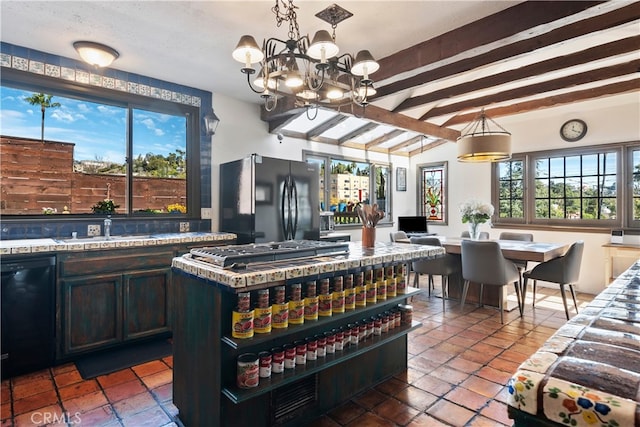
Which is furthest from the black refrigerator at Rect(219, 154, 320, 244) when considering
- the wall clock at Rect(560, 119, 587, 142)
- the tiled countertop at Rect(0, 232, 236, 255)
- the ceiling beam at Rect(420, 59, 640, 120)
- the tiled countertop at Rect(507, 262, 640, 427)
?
the wall clock at Rect(560, 119, 587, 142)

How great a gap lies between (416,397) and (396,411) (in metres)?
0.22

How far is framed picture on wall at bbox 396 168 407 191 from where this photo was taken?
265 inches

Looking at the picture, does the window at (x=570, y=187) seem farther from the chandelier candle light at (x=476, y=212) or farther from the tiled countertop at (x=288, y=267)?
the tiled countertop at (x=288, y=267)

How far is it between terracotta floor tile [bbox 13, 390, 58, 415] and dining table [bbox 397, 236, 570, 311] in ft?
12.4

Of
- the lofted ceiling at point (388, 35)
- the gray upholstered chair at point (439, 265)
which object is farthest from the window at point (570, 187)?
the gray upholstered chair at point (439, 265)

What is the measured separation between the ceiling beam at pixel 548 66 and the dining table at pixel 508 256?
176 cm

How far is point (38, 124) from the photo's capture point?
3.25 meters

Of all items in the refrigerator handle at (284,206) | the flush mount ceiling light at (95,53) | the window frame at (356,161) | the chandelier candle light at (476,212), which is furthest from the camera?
the window frame at (356,161)

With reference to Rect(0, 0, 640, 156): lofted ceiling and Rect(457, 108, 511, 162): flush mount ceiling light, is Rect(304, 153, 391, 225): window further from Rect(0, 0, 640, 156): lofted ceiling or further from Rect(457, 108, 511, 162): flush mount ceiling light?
Rect(457, 108, 511, 162): flush mount ceiling light

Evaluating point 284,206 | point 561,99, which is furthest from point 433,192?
point 284,206

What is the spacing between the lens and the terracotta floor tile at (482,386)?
222cm

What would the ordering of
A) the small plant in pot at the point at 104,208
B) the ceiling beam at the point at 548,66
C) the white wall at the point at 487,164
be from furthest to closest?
the white wall at the point at 487,164, the small plant in pot at the point at 104,208, the ceiling beam at the point at 548,66

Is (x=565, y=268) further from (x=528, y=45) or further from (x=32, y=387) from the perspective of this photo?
(x=32, y=387)

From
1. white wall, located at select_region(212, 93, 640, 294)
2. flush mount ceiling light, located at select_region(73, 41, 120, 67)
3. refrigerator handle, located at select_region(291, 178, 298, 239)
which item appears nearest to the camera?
flush mount ceiling light, located at select_region(73, 41, 120, 67)
